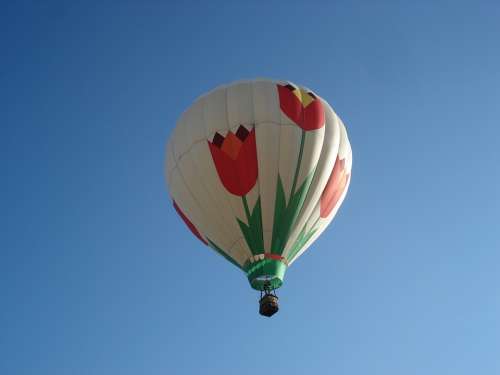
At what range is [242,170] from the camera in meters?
14.2

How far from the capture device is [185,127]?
15.4 meters

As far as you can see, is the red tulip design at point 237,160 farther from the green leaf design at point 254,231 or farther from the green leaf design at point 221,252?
the green leaf design at point 221,252

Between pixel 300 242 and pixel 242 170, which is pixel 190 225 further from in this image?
pixel 300 242

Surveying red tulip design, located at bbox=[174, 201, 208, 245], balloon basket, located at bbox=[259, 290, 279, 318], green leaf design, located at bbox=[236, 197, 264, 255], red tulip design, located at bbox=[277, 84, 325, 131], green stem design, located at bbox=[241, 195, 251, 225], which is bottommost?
balloon basket, located at bbox=[259, 290, 279, 318]

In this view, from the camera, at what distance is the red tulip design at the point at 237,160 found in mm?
14180

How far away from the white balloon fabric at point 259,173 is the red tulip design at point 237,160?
3 centimetres

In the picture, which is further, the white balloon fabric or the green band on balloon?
the white balloon fabric

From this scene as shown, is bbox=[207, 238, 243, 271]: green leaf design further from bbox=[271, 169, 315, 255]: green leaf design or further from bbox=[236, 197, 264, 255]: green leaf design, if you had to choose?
bbox=[271, 169, 315, 255]: green leaf design

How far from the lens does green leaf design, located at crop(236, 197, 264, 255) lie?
14000mm

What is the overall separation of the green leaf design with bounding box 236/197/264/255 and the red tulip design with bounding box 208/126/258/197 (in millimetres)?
565

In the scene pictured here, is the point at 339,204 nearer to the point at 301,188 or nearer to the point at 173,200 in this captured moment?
the point at 301,188

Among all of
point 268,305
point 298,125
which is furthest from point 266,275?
point 298,125

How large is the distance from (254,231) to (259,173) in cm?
146

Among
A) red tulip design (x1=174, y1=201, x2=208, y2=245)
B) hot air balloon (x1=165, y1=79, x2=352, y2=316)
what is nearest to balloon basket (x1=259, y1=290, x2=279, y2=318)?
hot air balloon (x1=165, y1=79, x2=352, y2=316)
